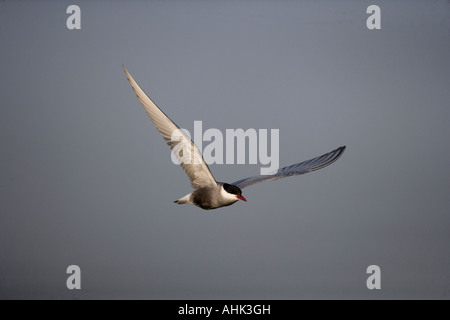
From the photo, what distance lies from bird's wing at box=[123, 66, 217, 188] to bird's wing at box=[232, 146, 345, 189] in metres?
0.36

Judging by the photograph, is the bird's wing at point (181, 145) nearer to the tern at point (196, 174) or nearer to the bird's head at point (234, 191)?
the tern at point (196, 174)

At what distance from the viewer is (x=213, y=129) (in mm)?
4102

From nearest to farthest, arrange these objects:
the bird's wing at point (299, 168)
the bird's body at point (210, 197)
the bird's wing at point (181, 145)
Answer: the bird's wing at point (181, 145), the bird's body at point (210, 197), the bird's wing at point (299, 168)

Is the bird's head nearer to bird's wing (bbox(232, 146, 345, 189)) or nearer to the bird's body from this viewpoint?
the bird's body

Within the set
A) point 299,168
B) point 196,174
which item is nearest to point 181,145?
point 196,174

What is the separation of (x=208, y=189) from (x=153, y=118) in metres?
0.58

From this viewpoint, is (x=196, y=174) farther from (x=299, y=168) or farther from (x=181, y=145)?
(x=299, y=168)

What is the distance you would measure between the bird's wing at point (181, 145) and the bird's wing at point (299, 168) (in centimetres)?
36

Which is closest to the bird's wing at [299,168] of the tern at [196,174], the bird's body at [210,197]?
the tern at [196,174]

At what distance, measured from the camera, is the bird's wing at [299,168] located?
382 cm

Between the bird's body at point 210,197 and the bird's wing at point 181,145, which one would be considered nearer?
the bird's wing at point 181,145

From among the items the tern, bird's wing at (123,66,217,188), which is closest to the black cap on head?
the tern
